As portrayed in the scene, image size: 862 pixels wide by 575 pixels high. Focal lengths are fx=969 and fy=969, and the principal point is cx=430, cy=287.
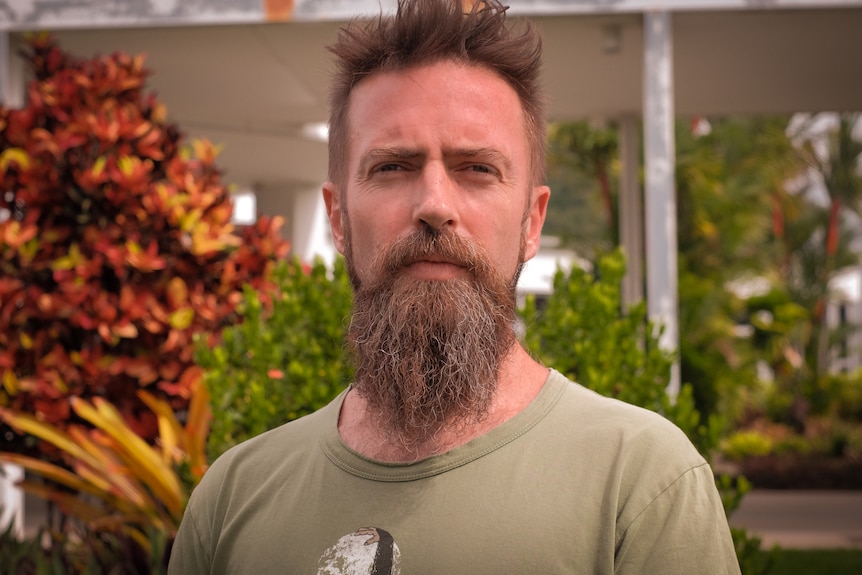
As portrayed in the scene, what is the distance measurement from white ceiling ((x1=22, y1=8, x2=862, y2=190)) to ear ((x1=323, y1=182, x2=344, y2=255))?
2.46m

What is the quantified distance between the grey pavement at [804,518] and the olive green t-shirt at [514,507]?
6.40 metres

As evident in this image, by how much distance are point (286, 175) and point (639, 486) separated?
10.4m

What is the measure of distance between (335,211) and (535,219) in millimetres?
363

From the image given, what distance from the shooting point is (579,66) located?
6.91 metres

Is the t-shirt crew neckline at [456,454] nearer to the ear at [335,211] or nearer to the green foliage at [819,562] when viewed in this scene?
the ear at [335,211]

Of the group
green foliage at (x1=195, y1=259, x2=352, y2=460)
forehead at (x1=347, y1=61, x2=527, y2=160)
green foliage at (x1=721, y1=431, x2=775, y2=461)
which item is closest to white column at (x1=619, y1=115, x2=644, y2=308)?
green foliage at (x1=195, y1=259, x2=352, y2=460)

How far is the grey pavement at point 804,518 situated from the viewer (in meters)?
8.41

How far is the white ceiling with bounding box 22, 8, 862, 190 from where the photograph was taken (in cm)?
574

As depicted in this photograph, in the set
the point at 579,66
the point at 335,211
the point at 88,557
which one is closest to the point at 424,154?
the point at 335,211

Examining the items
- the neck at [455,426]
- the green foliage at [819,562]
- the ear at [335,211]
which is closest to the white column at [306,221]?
the green foliage at [819,562]

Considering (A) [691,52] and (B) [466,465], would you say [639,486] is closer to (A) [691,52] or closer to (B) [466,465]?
(B) [466,465]

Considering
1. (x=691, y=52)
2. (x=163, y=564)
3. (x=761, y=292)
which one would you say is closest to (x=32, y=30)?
(x=163, y=564)

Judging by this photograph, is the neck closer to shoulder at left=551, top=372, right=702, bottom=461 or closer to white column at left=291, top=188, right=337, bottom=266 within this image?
Result: shoulder at left=551, top=372, right=702, bottom=461

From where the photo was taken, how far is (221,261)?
4523 mm
